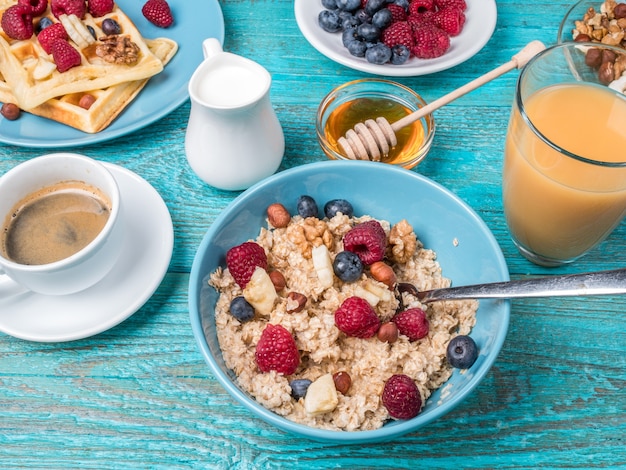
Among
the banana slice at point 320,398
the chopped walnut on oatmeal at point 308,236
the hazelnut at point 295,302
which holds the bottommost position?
the banana slice at point 320,398

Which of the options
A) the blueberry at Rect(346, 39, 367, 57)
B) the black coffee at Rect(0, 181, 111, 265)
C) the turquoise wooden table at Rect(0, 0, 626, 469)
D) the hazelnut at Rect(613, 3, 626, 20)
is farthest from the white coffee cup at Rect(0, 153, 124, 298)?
the hazelnut at Rect(613, 3, 626, 20)

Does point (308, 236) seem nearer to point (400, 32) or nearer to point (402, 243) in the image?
point (402, 243)

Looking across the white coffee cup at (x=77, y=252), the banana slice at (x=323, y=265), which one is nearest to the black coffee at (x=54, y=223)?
the white coffee cup at (x=77, y=252)

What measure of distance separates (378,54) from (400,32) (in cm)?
8

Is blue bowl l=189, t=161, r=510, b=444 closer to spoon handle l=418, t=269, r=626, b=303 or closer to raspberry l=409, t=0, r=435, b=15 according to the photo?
spoon handle l=418, t=269, r=626, b=303

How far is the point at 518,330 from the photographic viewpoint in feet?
3.98

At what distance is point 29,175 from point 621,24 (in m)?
1.38

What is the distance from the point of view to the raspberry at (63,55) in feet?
4.75

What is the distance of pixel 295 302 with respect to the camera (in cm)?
110

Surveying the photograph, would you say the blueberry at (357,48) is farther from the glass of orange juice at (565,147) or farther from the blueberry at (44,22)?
the blueberry at (44,22)

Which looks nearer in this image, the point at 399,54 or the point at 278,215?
the point at 278,215

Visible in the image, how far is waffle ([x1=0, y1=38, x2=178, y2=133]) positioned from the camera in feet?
4.60

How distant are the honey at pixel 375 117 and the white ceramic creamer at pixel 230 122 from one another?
6.6 inches

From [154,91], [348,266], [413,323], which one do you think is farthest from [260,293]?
[154,91]
